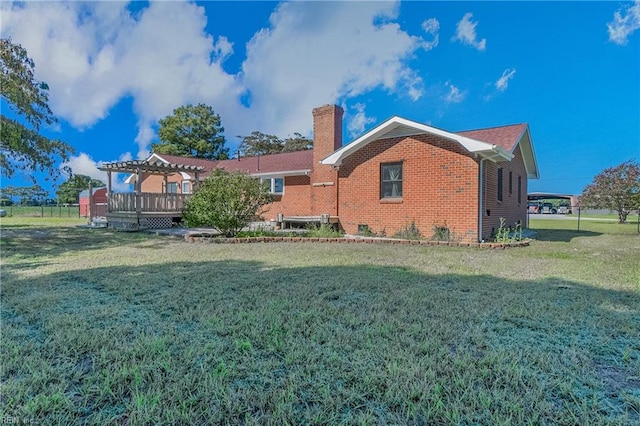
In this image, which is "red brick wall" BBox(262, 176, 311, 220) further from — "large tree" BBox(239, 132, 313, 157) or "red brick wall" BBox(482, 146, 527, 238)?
"large tree" BBox(239, 132, 313, 157)

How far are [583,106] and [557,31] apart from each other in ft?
56.4

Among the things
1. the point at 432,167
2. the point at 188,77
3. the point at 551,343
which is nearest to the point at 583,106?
the point at 432,167

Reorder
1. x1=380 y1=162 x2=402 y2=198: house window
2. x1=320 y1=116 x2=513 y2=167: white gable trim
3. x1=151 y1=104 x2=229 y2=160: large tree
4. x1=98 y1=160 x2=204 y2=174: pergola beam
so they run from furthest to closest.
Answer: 1. x1=151 y1=104 x2=229 y2=160: large tree
2. x1=98 y1=160 x2=204 y2=174: pergola beam
3. x1=380 y1=162 x2=402 y2=198: house window
4. x1=320 y1=116 x2=513 y2=167: white gable trim

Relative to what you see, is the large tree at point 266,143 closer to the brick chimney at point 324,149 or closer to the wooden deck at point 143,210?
the wooden deck at point 143,210

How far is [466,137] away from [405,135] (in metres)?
2.07

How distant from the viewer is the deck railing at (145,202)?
14857 millimetres

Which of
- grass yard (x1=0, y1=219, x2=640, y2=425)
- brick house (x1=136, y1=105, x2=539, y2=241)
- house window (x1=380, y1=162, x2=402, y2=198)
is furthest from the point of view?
house window (x1=380, y1=162, x2=402, y2=198)

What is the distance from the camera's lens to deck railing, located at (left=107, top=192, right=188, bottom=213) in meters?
14.9

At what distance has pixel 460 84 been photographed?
23297 mm

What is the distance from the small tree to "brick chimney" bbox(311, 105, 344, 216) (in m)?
3.66

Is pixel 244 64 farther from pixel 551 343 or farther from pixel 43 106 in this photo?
pixel 551 343

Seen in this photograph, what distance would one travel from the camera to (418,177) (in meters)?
11.4

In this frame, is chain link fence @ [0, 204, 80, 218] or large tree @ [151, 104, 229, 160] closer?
chain link fence @ [0, 204, 80, 218]

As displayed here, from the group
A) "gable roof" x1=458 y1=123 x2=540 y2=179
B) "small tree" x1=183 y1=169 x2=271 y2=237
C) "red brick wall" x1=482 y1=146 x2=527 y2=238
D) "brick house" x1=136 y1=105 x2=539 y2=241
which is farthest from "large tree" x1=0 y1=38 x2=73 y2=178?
"gable roof" x1=458 y1=123 x2=540 y2=179
